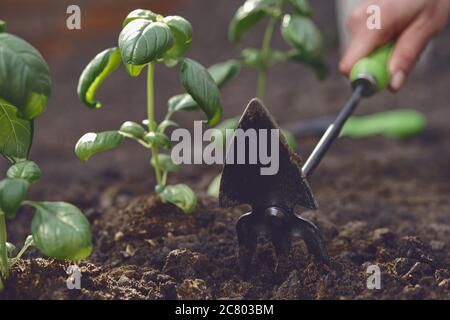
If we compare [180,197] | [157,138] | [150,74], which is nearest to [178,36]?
[150,74]

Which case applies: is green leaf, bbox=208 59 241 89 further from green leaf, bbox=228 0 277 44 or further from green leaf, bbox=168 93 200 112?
green leaf, bbox=168 93 200 112

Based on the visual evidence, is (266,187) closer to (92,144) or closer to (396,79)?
(92,144)

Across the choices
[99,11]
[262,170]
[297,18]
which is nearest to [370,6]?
[297,18]

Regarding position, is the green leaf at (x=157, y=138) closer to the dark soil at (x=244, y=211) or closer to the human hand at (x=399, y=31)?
the dark soil at (x=244, y=211)

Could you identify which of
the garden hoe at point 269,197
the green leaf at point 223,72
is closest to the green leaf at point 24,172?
A: the garden hoe at point 269,197

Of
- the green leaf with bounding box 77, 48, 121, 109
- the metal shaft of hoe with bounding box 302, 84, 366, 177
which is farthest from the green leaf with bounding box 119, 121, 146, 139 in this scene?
the metal shaft of hoe with bounding box 302, 84, 366, 177

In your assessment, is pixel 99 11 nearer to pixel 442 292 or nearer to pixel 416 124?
pixel 416 124

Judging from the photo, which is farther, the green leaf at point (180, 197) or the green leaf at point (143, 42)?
the green leaf at point (180, 197)
